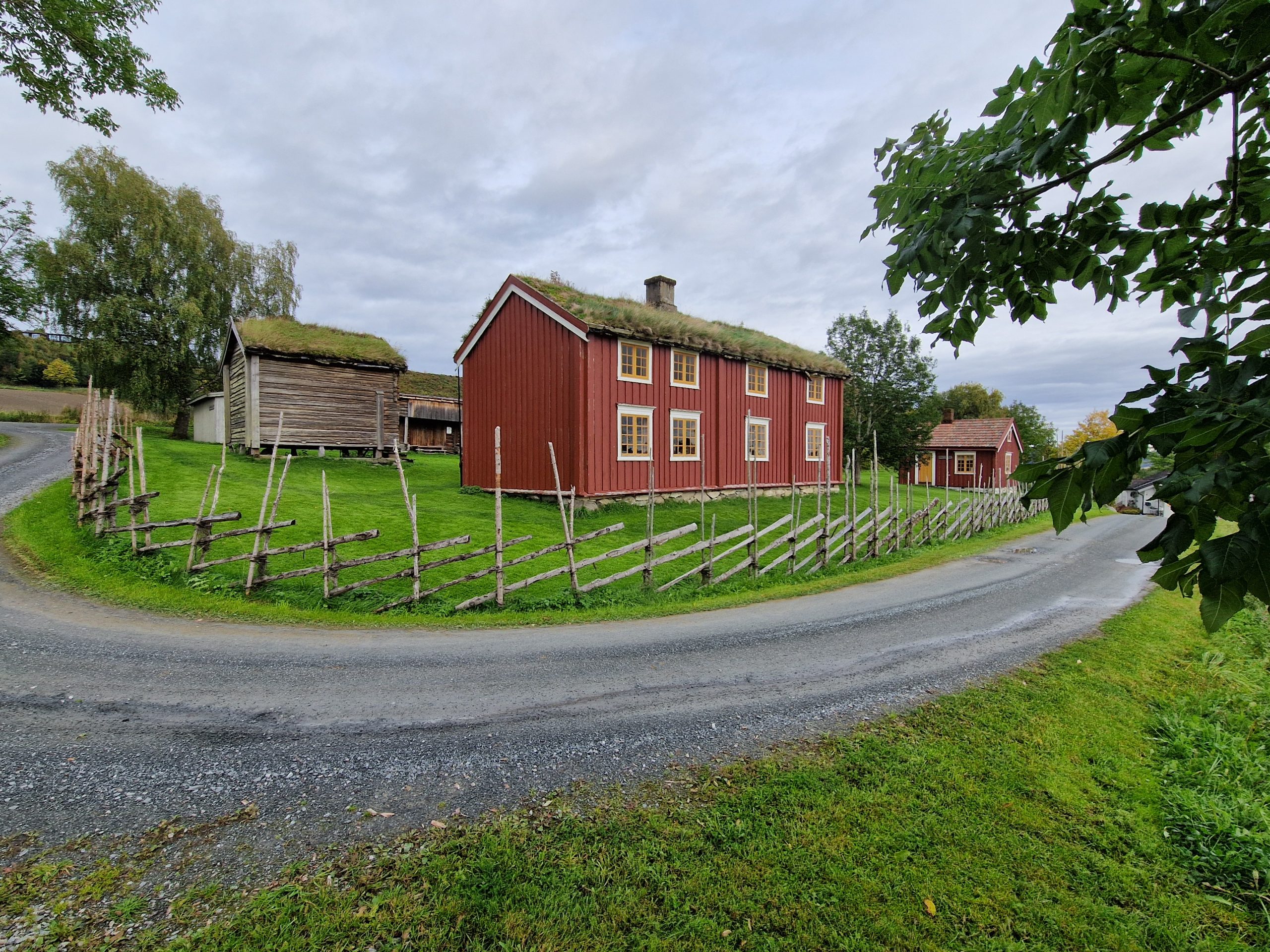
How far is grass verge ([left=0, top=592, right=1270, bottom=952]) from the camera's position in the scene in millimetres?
2885

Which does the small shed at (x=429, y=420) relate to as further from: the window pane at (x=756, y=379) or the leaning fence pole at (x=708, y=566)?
the leaning fence pole at (x=708, y=566)

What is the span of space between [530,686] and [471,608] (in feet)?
11.8

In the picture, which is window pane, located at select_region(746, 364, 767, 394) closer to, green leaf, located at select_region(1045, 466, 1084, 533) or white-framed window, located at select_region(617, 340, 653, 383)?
white-framed window, located at select_region(617, 340, 653, 383)

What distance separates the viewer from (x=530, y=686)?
6.07 metres

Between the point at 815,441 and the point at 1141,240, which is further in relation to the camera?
the point at 815,441

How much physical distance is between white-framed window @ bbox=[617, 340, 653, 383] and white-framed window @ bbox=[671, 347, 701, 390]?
1.08m

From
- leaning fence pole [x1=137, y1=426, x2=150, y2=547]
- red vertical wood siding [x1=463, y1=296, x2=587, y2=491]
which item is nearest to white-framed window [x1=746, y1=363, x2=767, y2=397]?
red vertical wood siding [x1=463, y1=296, x2=587, y2=491]

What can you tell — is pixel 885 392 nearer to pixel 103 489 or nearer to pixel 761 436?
pixel 761 436

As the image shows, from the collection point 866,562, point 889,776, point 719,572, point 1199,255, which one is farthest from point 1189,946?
point 866,562

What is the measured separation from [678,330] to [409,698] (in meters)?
17.3

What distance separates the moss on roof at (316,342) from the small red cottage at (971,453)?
3456 centimetres

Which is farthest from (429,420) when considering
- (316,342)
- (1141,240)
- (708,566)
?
(1141,240)

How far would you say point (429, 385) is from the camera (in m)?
47.4

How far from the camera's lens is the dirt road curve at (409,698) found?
4113mm
